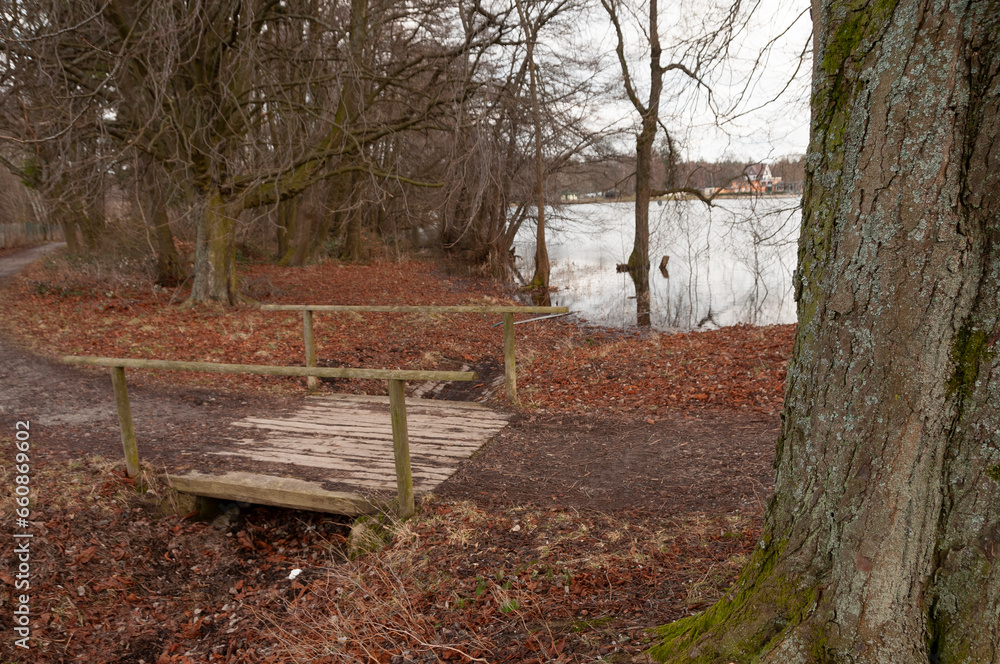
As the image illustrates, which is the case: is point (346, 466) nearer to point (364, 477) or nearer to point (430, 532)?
point (364, 477)

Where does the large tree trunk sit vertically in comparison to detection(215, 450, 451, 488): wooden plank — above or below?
above

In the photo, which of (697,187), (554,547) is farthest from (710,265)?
(554,547)

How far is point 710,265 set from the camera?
1070 inches

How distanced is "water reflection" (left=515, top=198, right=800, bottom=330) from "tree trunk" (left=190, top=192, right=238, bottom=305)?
8585mm

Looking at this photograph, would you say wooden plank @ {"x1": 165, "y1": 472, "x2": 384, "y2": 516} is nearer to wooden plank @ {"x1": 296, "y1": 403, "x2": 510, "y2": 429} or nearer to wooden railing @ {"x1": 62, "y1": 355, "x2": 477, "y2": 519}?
wooden railing @ {"x1": 62, "y1": 355, "x2": 477, "y2": 519}

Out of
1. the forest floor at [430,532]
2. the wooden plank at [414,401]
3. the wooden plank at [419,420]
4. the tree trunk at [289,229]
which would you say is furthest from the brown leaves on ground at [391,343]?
the tree trunk at [289,229]

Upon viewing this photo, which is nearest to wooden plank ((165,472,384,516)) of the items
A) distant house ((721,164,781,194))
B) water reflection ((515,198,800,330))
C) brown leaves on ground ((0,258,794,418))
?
brown leaves on ground ((0,258,794,418))

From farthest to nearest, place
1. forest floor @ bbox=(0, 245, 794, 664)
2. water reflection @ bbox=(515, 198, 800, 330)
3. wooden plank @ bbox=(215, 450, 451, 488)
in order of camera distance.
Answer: water reflection @ bbox=(515, 198, 800, 330), wooden plank @ bbox=(215, 450, 451, 488), forest floor @ bbox=(0, 245, 794, 664)

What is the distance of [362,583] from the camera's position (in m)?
3.74

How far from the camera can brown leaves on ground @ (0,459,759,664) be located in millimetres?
2990

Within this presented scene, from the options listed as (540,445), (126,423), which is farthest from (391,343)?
(126,423)

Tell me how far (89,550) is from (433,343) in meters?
7.52

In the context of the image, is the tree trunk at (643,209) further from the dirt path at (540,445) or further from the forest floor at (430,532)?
the dirt path at (540,445)

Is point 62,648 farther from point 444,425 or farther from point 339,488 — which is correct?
point 444,425
